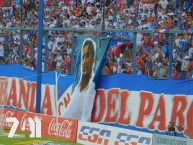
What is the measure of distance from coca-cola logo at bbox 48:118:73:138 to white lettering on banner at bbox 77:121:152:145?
43cm

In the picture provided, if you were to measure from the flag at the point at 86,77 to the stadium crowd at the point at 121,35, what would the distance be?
0.42 meters

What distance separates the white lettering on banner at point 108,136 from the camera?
1335cm

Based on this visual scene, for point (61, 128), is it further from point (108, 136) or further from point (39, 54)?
point (39, 54)

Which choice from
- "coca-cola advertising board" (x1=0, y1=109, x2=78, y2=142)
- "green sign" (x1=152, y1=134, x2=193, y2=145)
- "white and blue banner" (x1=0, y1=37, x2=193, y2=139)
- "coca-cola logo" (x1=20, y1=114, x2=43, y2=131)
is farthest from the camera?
"coca-cola logo" (x1=20, y1=114, x2=43, y2=131)

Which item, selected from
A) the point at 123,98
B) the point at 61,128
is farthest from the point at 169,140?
the point at 61,128

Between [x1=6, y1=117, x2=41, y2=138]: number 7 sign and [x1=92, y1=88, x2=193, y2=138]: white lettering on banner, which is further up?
[x1=92, y1=88, x2=193, y2=138]: white lettering on banner

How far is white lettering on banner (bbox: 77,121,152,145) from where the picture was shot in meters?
13.3

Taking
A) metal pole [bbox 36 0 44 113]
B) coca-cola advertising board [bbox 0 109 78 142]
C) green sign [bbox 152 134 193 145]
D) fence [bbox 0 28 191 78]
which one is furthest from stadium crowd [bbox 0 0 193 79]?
green sign [bbox 152 134 193 145]

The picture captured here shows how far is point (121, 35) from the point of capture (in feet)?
57.3

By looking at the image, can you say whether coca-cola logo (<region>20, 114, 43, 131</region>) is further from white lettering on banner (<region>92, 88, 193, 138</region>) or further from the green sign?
the green sign

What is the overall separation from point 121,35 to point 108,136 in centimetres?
398

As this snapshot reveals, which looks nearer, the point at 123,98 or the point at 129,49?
the point at 123,98

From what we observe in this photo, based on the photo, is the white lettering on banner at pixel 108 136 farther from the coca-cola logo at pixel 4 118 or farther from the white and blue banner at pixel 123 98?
the coca-cola logo at pixel 4 118

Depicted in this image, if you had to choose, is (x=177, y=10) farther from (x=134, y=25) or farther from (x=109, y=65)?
(x=109, y=65)
